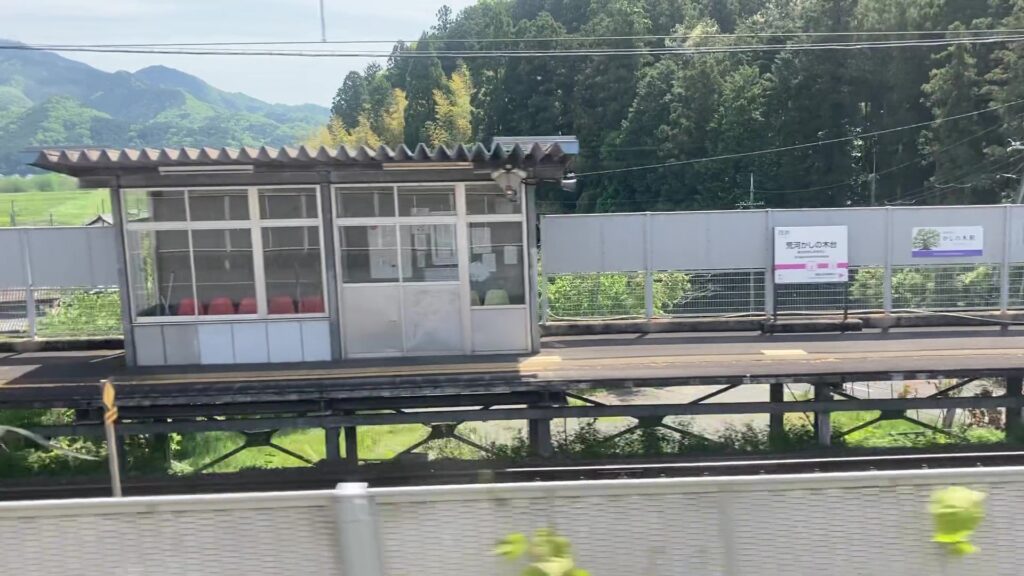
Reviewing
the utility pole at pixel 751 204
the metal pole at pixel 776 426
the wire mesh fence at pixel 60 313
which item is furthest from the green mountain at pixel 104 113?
the utility pole at pixel 751 204

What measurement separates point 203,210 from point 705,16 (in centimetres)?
7501

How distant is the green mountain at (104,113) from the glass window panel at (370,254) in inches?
783

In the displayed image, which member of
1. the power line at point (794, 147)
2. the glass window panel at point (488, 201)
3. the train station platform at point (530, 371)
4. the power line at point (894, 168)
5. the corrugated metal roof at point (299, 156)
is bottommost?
the train station platform at point (530, 371)

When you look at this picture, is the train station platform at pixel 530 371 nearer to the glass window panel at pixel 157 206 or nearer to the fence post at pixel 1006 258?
the fence post at pixel 1006 258

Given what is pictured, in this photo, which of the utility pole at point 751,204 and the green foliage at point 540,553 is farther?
the utility pole at point 751,204

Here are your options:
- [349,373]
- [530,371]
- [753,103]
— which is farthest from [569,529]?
[753,103]

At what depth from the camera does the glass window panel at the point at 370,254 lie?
9617mm

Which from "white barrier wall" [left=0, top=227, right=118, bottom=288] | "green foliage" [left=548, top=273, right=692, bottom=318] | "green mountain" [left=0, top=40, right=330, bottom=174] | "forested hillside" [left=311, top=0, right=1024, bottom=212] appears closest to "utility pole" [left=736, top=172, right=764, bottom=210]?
"forested hillside" [left=311, top=0, right=1024, bottom=212]

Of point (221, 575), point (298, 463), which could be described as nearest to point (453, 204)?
point (298, 463)

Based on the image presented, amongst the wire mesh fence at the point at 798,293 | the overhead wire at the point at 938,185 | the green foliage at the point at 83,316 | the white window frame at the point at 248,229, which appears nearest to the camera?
the white window frame at the point at 248,229

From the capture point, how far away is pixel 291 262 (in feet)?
31.4

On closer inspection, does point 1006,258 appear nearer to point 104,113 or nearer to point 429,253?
point 429,253

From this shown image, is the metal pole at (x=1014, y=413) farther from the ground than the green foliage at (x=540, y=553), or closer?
closer

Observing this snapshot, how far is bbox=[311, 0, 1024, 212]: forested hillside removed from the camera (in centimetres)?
3894
